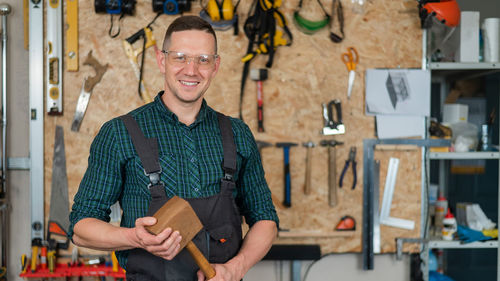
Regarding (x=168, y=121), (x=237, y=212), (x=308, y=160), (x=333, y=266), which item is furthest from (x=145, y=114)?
(x=333, y=266)

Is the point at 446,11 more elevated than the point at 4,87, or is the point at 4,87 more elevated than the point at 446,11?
the point at 446,11

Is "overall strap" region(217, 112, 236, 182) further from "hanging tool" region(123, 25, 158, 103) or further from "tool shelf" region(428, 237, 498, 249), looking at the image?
"tool shelf" region(428, 237, 498, 249)

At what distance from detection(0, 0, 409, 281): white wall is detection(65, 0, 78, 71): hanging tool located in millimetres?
352

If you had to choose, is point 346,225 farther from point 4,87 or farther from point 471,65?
point 4,87

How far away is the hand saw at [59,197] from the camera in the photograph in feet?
7.54

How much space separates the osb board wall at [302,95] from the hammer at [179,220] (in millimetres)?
1284

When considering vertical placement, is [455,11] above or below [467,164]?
above

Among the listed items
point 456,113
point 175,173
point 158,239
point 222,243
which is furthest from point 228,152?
point 456,113

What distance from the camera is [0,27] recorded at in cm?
244

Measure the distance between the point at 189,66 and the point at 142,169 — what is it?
0.34 m

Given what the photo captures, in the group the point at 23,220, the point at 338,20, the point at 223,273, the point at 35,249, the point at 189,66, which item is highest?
the point at 338,20

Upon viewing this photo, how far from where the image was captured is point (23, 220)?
2.48m

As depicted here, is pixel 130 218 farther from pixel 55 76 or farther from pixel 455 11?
pixel 455 11

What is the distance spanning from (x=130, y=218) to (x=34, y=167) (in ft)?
4.31
